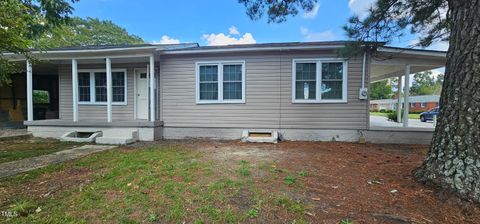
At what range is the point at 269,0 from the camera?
16.8 ft

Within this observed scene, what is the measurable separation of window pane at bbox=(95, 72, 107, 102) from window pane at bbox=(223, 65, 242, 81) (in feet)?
15.6

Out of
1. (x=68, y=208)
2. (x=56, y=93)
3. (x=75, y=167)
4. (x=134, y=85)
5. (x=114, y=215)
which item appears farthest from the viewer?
(x=56, y=93)

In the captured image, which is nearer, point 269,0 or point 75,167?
point 75,167

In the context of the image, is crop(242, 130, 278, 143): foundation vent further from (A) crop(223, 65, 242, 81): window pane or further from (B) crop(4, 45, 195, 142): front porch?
(B) crop(4, 45, 195, 142): front porch

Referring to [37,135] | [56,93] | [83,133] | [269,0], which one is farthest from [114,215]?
[56,93]

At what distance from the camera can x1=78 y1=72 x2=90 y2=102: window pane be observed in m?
8.85

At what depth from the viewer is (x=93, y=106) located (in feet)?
28.8

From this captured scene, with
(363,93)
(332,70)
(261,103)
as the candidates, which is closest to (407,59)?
(363,93)

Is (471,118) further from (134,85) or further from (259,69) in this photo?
(134,85)

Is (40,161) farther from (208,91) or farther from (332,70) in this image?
(332,70)

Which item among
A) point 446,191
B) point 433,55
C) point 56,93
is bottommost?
point 446,191

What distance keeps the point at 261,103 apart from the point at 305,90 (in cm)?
148

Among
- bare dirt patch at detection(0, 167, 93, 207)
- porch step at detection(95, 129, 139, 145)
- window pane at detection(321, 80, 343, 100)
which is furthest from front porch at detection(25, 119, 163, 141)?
window pane at detection(321, 80, 343, 100)

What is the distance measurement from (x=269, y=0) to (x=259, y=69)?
8.79 feet
